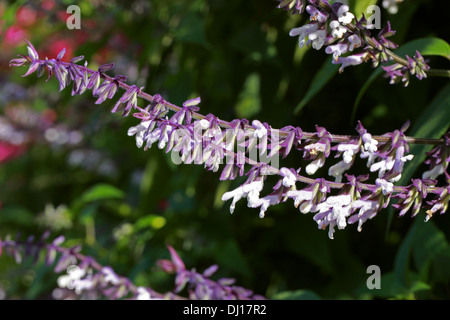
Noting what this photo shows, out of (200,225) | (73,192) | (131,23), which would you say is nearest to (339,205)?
(200,225)

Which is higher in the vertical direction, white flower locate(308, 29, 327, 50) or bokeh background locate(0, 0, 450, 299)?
bokeh background locate(0, 0, 450, 299)

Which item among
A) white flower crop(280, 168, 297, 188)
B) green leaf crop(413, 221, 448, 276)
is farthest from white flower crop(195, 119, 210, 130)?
green leaf crop(413, 221, 448, 276)

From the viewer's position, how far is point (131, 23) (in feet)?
5.64

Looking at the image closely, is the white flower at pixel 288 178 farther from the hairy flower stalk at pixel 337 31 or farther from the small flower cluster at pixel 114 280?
the small flower cluster at pixel 114 280

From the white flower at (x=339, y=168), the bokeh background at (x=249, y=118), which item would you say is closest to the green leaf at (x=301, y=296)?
the bokeh background at (x=249, y=118)

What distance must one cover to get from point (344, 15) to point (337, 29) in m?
0.02

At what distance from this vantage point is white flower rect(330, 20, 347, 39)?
67cm

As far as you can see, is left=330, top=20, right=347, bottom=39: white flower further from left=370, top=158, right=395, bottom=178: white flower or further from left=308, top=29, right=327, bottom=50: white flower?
left=370, top=158, right=395, bottom=178: white flower

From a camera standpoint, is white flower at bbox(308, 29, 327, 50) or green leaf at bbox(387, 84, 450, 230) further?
green leaf at bbox(387, 84, 450, 230)

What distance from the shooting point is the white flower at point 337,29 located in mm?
674

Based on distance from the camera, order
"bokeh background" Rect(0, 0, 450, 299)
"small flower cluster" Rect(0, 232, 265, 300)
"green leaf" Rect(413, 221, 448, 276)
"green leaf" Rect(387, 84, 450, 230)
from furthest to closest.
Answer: "bokeh background" Rect(0, 0, 450, 299), "green leaf" Rect(413, 221, 448, 276), "small flower cluster" Rect(0, 232, 265, 300), "green leaf" Rect(387, 84, 450, 230)

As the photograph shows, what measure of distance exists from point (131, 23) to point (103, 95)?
108 cm

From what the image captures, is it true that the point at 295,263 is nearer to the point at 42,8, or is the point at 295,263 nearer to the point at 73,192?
the point at 42,8

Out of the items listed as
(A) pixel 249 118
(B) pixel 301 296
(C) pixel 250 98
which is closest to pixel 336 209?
(B) pixel 301 296
